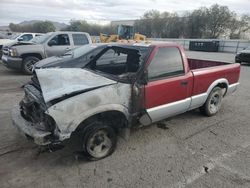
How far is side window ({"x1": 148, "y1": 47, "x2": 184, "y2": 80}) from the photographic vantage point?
3.98 metres

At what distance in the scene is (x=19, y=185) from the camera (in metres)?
2.98

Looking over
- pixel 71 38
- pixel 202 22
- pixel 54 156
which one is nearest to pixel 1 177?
pixel 54 156

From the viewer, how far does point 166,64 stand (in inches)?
165

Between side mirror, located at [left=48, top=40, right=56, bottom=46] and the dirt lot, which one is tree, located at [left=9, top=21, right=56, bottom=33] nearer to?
side mirror, located at [left=48, top=40, right=56, bottom=46]

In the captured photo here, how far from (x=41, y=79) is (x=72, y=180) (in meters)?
1.52

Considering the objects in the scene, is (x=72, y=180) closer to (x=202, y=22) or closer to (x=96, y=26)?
(x=202, y=22)

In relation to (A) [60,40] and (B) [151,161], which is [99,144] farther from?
(A) [60,40]

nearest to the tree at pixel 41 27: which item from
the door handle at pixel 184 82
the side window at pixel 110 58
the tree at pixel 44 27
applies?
the tree at pixel 44 27

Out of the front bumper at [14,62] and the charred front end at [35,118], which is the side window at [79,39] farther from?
the charred front end at [35,118]

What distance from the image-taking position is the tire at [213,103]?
5.28 metres

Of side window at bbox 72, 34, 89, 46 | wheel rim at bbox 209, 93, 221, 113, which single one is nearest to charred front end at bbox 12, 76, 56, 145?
wheel rim at bbox 209, 93, 221, 113

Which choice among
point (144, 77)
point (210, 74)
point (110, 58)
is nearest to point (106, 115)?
point (144, 77)

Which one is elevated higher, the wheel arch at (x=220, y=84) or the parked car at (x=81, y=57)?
the parked car at (x=81, y=57)

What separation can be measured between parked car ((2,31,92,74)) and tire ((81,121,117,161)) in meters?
6.55
